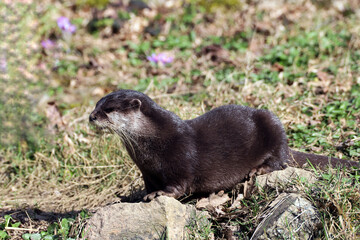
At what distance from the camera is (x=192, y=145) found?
11.0 feet

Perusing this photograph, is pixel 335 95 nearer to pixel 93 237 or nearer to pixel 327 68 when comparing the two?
pixel 327 68

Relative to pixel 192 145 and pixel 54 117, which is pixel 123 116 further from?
pixel 54 117

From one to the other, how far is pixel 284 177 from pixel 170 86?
113 inches

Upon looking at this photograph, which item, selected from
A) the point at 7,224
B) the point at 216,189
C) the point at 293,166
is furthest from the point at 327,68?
the point at 7,224

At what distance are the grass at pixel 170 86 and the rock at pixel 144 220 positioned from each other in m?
0.21

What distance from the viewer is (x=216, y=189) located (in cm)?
346

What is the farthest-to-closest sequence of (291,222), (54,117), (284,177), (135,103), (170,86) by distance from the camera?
(170,86), (54,117), (135,103), (284,177), (291,222)

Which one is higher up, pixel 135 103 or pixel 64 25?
pixel 135 103

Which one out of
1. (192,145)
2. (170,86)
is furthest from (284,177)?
(170,86)

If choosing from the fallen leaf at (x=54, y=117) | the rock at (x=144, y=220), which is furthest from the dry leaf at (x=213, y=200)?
the fallen leaf at (x=54, y=117)

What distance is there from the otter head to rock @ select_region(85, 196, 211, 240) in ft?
1.90

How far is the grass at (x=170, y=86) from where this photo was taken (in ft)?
13.5

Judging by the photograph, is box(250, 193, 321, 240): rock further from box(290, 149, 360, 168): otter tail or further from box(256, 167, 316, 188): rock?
box(290, 149, 360, 168): otter tail

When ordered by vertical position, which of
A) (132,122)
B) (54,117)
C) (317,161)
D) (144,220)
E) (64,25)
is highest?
(132,122)
